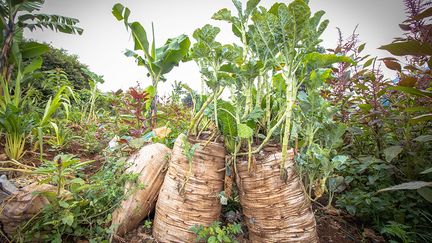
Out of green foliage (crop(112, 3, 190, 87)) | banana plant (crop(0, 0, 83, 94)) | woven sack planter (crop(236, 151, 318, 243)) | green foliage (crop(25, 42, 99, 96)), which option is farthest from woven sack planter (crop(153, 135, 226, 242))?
green foliage (crop(25, 42, 99, 96))

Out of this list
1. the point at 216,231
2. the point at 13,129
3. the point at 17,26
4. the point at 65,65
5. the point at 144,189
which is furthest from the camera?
the point at 65,65

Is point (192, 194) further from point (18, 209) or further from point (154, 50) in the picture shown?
point (154, 50)

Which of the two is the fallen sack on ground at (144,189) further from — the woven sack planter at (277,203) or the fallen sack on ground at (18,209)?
the woven sack planter at (277,203)

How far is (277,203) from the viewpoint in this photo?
1072mm

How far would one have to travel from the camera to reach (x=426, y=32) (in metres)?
1.15

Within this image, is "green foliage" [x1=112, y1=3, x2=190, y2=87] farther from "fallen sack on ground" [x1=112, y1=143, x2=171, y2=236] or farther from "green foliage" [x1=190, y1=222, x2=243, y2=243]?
"green foliage" [x1=190, y1=222, x2=243, y2=243]

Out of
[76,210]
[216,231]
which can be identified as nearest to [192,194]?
[216,231]

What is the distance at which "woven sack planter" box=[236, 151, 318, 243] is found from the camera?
1.07 metres

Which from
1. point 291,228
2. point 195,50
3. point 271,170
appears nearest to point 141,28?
point 195,50

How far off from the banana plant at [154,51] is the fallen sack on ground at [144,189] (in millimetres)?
1378

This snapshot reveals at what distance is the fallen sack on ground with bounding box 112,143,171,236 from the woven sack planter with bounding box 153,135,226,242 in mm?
186

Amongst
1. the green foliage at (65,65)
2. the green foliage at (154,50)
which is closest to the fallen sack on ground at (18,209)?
the green foliage at (154,50)

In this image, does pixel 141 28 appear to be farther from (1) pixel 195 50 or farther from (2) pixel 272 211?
(2) pixel 272 211

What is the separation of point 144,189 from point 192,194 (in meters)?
0.37
